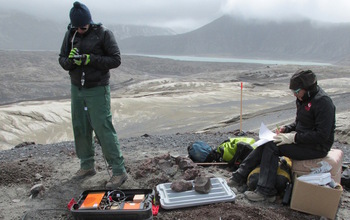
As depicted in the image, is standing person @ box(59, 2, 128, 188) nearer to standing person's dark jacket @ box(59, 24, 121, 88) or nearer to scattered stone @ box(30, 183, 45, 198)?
standing person's dark jacket @ box(59, 24, 121, 88)

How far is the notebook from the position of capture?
353cm

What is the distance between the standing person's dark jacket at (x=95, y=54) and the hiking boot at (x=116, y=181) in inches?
47.1

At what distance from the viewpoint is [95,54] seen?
13.8 feet

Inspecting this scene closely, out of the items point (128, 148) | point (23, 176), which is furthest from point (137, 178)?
point (128, 148)

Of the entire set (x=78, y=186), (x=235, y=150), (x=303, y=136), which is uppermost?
(x=303, y=136)

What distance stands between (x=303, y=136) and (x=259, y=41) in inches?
5731

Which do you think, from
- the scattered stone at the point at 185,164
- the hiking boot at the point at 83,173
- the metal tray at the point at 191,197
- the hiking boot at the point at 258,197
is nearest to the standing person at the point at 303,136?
the hiking boot at the point at 258,197

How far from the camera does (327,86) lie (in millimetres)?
28453

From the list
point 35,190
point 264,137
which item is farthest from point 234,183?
point 35,190

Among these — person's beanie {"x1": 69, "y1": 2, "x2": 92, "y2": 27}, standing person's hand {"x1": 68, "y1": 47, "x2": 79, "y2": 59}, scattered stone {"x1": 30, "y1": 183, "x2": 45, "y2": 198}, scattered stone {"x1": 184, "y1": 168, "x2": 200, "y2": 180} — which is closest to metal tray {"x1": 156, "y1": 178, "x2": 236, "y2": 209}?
scattered stone {"x1": 184, "y1": 168, "x2": 200, "y2": 180}

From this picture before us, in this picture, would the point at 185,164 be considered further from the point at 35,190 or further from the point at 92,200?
the point at 35,190

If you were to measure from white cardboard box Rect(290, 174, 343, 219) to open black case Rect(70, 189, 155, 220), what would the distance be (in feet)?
5.33

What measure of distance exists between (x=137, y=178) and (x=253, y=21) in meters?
158

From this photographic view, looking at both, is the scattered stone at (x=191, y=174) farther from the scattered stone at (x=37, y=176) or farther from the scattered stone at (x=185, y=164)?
the scattered stone at (x=37, y=176)
